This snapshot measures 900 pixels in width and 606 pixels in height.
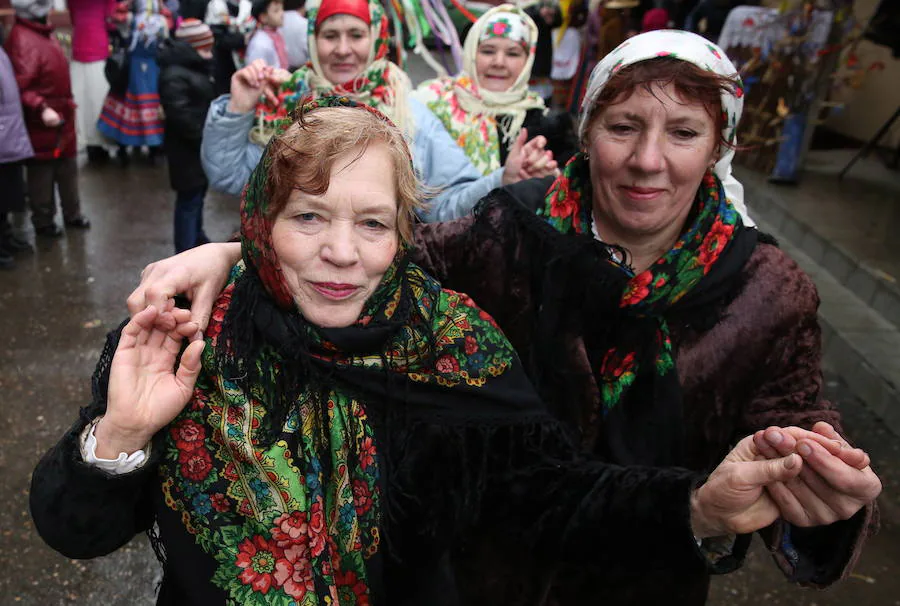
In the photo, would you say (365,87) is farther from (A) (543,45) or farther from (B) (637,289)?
(A) (543,45)

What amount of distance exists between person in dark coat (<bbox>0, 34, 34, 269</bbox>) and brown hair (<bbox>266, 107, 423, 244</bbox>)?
476 centimetres

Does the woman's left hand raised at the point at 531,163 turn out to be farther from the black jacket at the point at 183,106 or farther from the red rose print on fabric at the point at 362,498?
the black jacket at the point at 183,106

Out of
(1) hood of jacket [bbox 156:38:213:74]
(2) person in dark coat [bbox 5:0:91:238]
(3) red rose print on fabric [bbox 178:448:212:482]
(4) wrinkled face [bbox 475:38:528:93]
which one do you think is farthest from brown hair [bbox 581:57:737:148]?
(2) person in dark coat [bbox 5:0:91:238]

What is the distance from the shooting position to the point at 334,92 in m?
3.20

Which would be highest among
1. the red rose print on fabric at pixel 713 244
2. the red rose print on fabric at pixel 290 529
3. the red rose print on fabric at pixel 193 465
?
the red rose print on fabric at pixel 713 244

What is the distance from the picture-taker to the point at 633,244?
1.93 metres

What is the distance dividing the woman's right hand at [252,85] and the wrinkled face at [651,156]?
1654mm

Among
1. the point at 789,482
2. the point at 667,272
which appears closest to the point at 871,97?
the point at 667,272

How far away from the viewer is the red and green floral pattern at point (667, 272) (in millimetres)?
1805

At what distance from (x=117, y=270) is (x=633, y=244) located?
4.87 m

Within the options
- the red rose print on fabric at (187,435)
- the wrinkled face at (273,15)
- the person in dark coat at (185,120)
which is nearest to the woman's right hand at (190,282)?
the red rose print on fabric at (187,435)

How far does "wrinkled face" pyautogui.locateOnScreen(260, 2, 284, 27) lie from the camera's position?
7.08 metres

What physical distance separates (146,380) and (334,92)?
2.03 m

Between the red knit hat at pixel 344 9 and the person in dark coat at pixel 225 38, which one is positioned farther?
the person in dark coat at pixel 225 38
